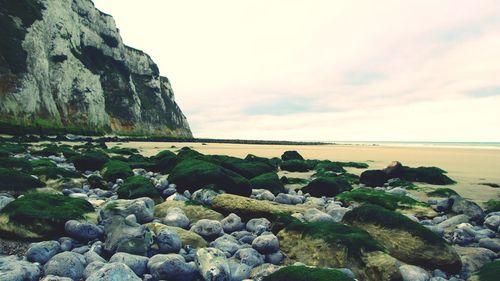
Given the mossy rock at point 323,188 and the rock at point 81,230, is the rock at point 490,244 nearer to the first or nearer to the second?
the mossy rock at point 323,188

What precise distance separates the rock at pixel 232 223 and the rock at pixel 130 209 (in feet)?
4.16

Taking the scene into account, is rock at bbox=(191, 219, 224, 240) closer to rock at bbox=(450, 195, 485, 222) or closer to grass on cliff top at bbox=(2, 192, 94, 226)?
grass on cliff top at bbox=(2, 192, 94, 226)

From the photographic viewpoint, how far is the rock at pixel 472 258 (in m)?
4.69

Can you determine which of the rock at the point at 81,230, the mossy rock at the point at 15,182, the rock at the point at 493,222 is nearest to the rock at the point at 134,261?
the rock at the point at 81,230

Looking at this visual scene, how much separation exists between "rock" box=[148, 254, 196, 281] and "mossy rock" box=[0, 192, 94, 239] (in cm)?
181

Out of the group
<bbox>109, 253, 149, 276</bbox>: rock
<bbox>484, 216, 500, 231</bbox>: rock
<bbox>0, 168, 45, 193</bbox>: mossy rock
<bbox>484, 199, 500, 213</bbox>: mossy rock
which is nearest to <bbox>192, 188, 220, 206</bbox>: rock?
<bbox>109, 253, 149, 276</bbox>: rock

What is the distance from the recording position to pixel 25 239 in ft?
15.7

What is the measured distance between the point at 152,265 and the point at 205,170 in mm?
5036

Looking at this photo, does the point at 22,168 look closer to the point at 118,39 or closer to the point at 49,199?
the point at 49,199

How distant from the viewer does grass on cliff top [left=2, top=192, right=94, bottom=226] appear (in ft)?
16.3

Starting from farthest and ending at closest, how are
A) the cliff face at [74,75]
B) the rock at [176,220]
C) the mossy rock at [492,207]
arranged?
the cliff face at [74,75], the mossy rock at [492,207], the rock at [176,220]

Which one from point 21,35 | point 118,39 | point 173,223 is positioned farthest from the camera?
point 118,39

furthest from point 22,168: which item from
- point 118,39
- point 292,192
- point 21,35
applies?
point 118,39

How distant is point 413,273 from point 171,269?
113 inches
